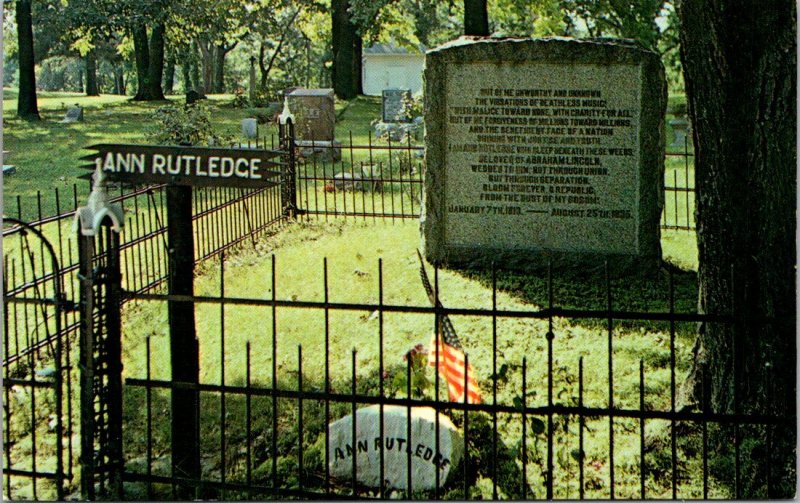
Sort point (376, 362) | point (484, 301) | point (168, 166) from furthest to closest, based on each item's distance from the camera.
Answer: point (484, 301)
point (376, 362)
point (168, 166)

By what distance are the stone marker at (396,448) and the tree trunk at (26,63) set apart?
2179 centimetres

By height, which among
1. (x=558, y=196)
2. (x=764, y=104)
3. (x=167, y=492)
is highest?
(x=764, y=104)

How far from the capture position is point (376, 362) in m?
7.29

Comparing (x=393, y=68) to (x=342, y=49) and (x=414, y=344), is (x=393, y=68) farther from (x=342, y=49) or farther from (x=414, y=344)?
(x=414, y=344)

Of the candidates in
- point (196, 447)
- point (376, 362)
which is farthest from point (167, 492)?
point (376, 362)

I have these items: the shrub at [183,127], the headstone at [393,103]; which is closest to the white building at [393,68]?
the headstone at [393,103]

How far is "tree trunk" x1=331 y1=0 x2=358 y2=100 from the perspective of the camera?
32.7m

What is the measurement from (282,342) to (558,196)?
313 centimetres

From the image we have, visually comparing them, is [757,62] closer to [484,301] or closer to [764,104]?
[764,104]

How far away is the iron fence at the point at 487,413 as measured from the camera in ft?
15.4

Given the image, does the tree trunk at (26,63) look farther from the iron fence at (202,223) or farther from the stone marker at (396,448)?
the stone marker at (396,448)

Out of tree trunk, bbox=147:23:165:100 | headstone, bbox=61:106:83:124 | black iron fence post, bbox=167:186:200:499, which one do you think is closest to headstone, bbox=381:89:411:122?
headstone, bbox=61:106:83:124

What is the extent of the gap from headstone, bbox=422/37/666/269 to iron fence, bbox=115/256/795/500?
70.5 inches

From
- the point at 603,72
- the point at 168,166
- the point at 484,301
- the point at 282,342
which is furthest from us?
the point at 603,72
